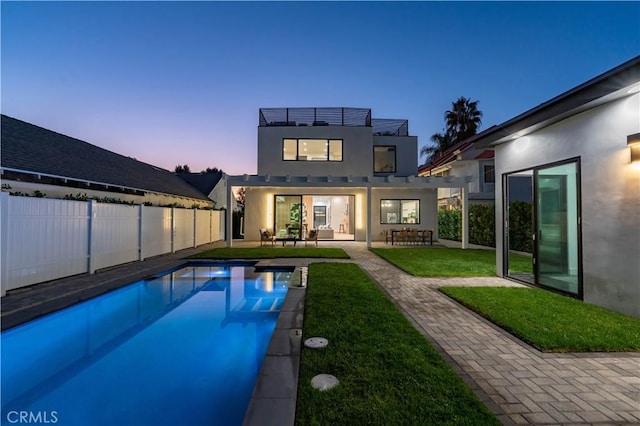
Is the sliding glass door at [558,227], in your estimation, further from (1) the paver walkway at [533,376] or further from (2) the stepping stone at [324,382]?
(2) the stepping stone at [324,382]

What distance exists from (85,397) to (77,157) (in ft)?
30.9

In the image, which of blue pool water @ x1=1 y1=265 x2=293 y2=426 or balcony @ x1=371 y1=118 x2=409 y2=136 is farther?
balcony @ x1=371 y1=118 x2=409 y2=136

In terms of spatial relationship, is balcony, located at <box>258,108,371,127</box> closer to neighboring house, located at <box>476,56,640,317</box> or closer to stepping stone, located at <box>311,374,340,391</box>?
neighboring house, located at <box>476,56,640,317</box>

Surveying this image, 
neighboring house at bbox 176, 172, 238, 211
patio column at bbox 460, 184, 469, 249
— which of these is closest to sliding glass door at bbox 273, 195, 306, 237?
neighboring house at bbox 176, 172, 238, 211

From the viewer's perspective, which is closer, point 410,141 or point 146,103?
point 410,141

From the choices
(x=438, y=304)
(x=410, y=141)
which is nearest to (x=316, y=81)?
(x=410, y=141)

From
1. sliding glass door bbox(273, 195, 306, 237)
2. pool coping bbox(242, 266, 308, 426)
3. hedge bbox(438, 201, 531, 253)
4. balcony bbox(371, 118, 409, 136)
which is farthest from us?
balcony bbox(371, 118, 409, 136)

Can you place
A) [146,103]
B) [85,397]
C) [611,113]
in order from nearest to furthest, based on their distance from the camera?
[85,397], [611,113], [146,103]

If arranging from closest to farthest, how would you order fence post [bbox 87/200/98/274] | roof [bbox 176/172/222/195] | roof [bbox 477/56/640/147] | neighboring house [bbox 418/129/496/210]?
1. roof [bbox 477/56/640/147]
2. fence post [bbox 87/200/98/274]
3. neighboring house [bbox 418/129/496/210]
4. roof [bbox 176/172/222/195]

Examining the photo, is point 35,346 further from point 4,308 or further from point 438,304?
point 438,304

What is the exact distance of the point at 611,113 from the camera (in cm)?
443

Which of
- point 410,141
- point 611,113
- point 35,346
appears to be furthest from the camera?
point 410,141

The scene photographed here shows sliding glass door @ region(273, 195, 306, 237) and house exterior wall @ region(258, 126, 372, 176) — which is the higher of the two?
house exterior wall @ region(258, 126, 372, 176)

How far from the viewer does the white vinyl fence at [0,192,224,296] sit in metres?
5.34
